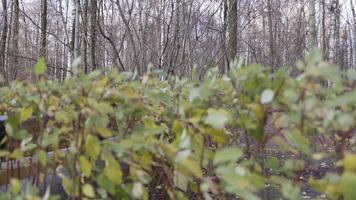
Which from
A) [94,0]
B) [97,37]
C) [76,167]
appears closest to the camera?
[76,167]

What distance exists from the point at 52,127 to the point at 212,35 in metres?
5.85

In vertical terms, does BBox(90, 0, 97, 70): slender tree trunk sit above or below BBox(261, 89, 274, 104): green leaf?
above

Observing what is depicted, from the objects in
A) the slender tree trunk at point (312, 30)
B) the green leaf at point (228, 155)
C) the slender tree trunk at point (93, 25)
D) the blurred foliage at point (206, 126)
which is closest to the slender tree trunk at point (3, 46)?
the slender tree trunk at point (93, 25)

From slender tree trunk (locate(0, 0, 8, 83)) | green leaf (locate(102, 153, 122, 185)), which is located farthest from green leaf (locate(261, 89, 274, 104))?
slender tree trunk (locate(0, 0, 8, 83))

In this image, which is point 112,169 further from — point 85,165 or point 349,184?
point 349,184

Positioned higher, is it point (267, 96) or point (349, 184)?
point (267, 96)

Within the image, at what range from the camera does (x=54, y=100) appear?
57.7 inches

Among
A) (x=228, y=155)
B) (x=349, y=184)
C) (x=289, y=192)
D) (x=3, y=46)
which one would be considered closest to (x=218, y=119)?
(x=228, y=155)

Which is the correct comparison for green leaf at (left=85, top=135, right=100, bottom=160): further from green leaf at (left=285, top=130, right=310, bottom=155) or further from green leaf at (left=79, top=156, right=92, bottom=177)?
green leaf at (left=285, top=130, right=310, bottom=155)

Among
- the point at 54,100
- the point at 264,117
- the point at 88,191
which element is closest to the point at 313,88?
the point at 264,117

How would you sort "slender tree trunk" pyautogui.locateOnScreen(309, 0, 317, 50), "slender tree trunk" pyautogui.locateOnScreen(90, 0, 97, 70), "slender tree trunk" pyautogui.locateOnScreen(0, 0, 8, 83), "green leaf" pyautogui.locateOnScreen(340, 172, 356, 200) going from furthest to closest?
"slender tree trunk" pyautogui.locateOnScreen(309, 0, 317, 50)
"slender tree trunk" pyautogui.locateOnScreen(0, 0, 8, 83)
"slender tree trunk" pyautogui.locateOnScreen(90, 0, 97, 70)
"green leaf" pyautogui.locateOnScreen(340, 172, 356, 200)

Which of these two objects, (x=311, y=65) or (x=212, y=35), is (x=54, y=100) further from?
(x=212, y=35)

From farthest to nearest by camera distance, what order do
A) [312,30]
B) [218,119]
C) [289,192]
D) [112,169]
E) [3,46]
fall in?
[312,30] < [3,46] < [112,169] < [218,119] < [289,192]

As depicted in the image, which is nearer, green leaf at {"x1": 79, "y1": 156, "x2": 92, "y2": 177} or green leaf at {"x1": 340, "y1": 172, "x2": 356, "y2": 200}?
green leaf at {"x1": 340, "y1": 172, "x2": 356, "y2": 200}
